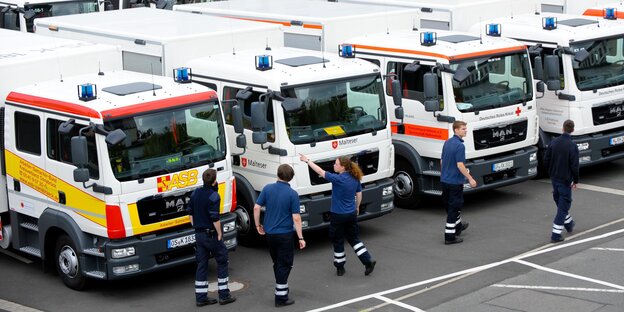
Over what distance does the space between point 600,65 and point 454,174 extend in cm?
472

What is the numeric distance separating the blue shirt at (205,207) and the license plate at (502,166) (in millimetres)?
5733

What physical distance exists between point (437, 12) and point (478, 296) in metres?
8.03

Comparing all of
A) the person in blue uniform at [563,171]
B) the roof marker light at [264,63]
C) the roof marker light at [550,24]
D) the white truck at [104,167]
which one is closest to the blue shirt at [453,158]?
the person in blue uniform at [563,171]

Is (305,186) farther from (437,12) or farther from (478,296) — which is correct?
(437,12)

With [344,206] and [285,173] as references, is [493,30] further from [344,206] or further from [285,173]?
[285,173]

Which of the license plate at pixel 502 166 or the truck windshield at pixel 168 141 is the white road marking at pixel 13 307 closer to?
the truck windshield at pixel 168 141

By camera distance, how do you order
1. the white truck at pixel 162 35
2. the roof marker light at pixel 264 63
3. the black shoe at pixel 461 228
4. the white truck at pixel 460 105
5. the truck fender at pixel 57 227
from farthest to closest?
the white truck at pixel 460 105 < the white truck at pixel 162 35 < the black shoe at pixel 461 228 < the roof marker light at pixel 264 63 < the truck fender at pixel 57 227

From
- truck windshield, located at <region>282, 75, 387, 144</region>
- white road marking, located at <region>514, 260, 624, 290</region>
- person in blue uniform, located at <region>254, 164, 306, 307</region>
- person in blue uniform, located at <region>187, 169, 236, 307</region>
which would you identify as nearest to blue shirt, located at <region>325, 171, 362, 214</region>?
person in blue uniform, located at <region>254, 164, 306, 307</region>

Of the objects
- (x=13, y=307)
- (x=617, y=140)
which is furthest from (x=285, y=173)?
(x=617, y=140)

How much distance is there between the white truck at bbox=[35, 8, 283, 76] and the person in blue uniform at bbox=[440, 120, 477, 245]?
11.8 feet

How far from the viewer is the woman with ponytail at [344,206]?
15055 millimetres

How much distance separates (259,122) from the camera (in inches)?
623

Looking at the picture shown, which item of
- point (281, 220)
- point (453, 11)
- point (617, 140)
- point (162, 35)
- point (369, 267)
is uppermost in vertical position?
point (162, 35)

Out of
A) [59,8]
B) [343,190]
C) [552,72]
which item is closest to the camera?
[343,190]
